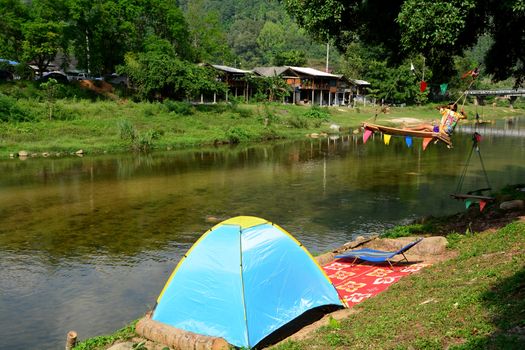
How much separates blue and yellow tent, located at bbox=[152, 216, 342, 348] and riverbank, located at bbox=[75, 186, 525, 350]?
30.7 inches

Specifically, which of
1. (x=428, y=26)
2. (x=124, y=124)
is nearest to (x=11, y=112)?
(x=124, y=124)

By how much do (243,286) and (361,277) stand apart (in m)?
4.07

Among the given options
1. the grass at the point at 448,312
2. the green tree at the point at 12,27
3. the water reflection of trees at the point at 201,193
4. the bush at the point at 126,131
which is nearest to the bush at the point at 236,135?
the water reflection of trees at the point at 201,193

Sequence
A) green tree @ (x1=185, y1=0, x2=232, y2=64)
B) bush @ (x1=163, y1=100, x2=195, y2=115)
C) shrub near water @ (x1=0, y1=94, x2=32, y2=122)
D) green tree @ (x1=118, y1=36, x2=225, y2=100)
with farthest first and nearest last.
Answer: green tree @ (x1=185, y1=0, x2=232, y2=64), green tree @ (x1=118, y1=36, x2=225, y2=100), bush @ (x1=163, y1=100, x2=195, y2=115), shrub near water @ (x1=0, y1=94, x2=32, y2=122)

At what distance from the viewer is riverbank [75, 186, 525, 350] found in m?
7.45

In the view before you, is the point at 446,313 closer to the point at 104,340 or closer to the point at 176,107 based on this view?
the point at 104,340

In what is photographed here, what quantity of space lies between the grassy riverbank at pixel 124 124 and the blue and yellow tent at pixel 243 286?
101 ft

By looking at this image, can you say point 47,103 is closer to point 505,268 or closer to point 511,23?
point 511,23

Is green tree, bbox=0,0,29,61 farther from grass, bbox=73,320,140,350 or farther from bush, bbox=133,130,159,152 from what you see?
grass, bbox=73,320,140,350

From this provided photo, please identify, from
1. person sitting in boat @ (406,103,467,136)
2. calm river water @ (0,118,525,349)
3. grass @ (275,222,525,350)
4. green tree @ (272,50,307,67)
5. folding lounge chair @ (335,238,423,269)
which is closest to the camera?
grass @ (275,222,525,350)

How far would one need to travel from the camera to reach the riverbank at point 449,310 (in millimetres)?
7445

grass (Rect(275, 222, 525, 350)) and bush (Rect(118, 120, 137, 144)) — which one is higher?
bush (Rect(118, 120, 137, 144))

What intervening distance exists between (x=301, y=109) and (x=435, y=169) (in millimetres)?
33342

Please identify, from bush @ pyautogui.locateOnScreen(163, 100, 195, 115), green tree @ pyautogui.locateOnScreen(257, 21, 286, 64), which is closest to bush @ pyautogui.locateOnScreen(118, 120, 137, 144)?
bush @ pyautogui.locateOnScreen(163, 100, 195, 115)
